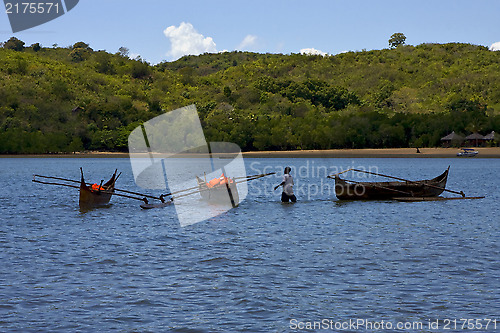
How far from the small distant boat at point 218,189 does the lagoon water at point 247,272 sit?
4.56m

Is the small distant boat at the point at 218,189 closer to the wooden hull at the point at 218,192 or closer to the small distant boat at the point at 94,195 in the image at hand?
the wooden hull at the point at 218,192

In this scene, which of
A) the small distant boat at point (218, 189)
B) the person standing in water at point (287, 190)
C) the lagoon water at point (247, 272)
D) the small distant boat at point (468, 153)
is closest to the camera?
the lagoon water at point (247, 272)

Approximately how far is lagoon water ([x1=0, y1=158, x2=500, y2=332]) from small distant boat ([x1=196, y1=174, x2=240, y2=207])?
180 inches

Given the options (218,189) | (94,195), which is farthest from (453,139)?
(94,195)

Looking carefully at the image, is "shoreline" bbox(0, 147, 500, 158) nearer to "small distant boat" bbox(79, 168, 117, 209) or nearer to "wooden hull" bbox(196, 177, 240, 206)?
"wooden hull" bbox(196, 177, 240, 206)

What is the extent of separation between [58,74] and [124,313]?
193558 millimetres

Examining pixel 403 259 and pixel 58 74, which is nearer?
pixel 403 259

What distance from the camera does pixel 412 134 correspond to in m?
124

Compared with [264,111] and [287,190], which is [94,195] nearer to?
[287,190]

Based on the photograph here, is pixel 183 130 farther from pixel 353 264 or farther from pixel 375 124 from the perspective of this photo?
pixel 353 264

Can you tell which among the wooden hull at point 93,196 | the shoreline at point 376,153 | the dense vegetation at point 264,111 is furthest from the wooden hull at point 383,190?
the dense vegetation at point 264,111

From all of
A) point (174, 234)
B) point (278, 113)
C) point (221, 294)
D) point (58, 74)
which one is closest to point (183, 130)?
point (278, 113)

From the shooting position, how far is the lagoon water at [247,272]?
44.1 ft

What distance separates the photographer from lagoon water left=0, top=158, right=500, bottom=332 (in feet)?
44.1
